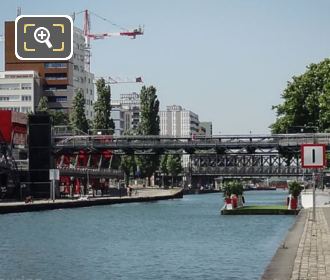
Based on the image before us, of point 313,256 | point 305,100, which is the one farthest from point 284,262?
point 305,100

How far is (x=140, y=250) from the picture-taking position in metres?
40.6

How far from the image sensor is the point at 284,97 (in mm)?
111000

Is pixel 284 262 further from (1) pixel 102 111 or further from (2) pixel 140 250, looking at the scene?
(1) pixel 102 111

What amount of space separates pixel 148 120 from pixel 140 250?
142m

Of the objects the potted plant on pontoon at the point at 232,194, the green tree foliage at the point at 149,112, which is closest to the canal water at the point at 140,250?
the potted plant on pontoon at the point at 232,194

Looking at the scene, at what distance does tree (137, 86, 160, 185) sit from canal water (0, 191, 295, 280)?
11684 cm

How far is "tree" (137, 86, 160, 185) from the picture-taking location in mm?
182125

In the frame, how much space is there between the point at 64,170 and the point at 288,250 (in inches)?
4300

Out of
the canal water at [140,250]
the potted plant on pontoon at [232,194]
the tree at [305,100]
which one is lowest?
the canal water at [140,250]

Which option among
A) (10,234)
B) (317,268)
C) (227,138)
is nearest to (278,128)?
(227,138)

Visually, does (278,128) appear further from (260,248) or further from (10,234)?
(260,248)

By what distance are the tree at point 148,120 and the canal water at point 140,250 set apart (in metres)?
117

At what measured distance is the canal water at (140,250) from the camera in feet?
101

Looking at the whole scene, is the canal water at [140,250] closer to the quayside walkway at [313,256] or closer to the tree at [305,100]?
the quayside walkway at [313,256]
